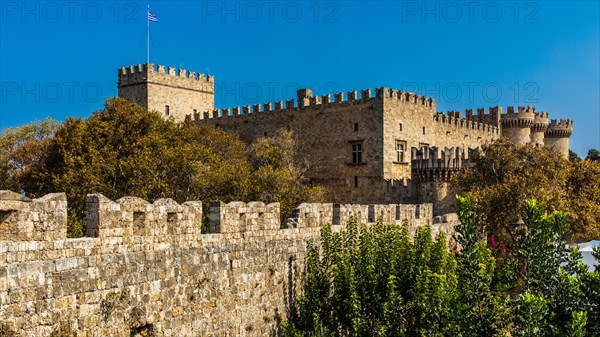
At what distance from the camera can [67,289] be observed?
7309 mm

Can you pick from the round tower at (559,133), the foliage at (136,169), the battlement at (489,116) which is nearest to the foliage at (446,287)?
the foliage at (136,169)

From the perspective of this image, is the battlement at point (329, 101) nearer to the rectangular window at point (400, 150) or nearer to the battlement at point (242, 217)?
the rectangular window at point (400, 150)

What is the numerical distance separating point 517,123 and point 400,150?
17.3 metres

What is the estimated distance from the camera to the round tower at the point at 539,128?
5012 cm

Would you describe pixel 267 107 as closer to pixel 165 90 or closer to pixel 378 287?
pixel 165 90

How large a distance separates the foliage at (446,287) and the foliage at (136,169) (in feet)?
45.1

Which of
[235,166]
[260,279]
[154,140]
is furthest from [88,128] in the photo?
[260,279]

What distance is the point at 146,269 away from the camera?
8.54 m

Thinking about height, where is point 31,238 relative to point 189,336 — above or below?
above

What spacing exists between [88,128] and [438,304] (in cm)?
2019

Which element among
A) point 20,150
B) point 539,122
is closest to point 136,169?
point 20,150

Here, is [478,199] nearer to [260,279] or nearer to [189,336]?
[260,279]

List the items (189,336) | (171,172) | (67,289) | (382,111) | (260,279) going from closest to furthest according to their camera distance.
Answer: (67,289) < (189,336) < (260,279) < (171,172) < (382,111)

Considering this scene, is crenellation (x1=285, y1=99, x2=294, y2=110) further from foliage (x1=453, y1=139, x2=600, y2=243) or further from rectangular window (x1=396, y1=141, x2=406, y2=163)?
foliage (x1=453, y1=139, x2=600, y2=243)
